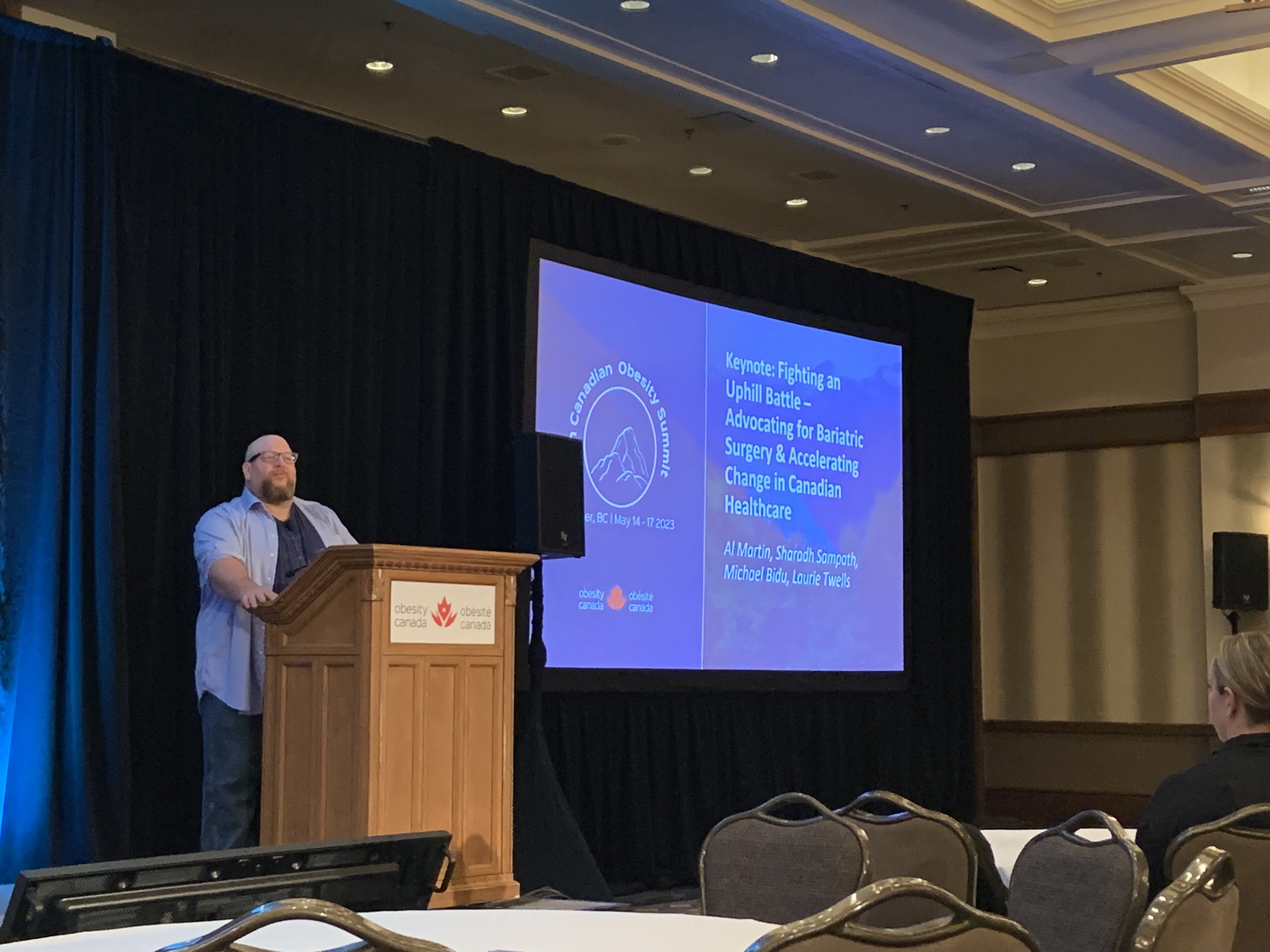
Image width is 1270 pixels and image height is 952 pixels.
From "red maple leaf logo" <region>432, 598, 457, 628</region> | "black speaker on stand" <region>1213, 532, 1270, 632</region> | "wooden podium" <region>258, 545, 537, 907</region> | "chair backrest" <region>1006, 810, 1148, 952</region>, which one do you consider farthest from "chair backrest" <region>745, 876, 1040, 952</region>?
"black speaker on stand" <region>1213, 532, 1270, 632</region>

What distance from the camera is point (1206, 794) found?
2869 mm

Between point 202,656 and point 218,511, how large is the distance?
468 millimetres

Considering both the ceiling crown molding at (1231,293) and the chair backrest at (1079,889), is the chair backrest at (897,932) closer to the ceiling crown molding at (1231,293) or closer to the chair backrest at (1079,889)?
the chair backrest at (1079,889)

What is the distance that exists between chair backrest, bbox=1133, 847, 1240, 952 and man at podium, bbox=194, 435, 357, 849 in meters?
3.53

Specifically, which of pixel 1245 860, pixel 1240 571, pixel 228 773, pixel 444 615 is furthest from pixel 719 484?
pixel 1245 860

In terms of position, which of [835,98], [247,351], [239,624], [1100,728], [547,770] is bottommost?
[1100,728]

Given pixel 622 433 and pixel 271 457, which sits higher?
pixel 622 433

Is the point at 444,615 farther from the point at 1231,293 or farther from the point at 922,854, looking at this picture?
the point at 1231,293

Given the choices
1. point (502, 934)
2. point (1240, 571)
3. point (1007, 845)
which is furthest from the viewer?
point (1240, 571)

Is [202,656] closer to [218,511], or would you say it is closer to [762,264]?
[218,511]

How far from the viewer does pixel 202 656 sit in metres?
5.18

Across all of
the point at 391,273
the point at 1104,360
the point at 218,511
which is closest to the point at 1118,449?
the point at 1104,360

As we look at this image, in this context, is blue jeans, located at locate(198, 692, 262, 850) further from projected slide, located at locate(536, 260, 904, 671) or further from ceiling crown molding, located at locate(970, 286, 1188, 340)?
ceiling crown molding, located at locate(970, 286, 1188, 340)

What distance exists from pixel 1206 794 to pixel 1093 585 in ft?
25.8
